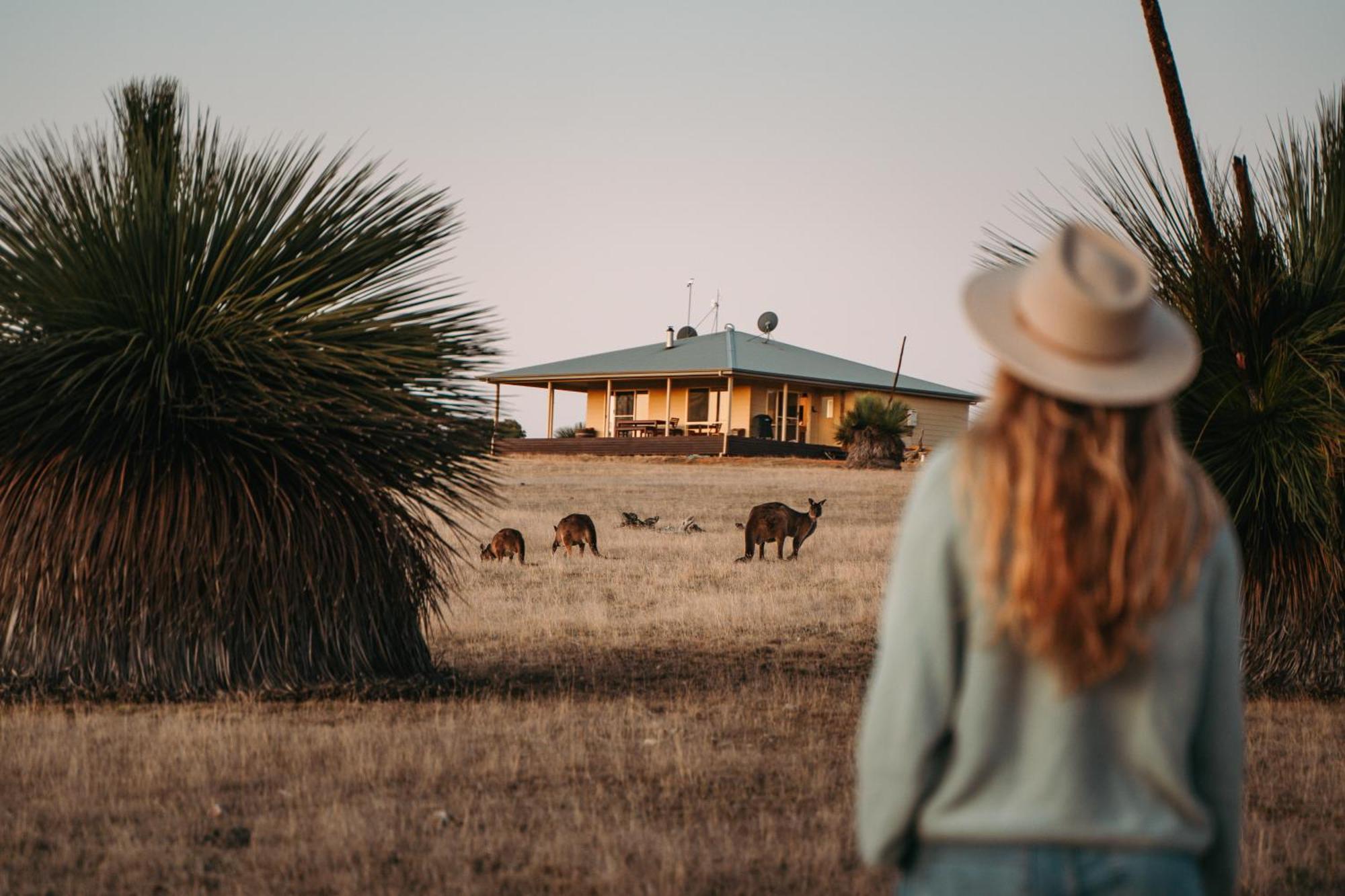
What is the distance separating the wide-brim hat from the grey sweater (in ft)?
0.58

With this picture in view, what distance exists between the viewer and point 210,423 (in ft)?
24.3

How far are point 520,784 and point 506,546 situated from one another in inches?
387

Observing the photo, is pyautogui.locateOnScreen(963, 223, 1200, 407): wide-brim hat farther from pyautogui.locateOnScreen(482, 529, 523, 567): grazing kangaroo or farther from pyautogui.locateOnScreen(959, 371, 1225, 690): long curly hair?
pyautogui.locateOnScreen(482, 529, 523, 567): grazing kangaroo

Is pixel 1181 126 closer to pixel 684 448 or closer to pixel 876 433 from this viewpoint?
pixel 876 433

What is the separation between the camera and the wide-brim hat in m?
1.98

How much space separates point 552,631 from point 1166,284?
4.92 m

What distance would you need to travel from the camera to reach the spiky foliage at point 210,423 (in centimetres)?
720

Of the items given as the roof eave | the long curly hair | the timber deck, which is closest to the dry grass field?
the long curly hair

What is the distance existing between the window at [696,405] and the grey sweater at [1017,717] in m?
39.8

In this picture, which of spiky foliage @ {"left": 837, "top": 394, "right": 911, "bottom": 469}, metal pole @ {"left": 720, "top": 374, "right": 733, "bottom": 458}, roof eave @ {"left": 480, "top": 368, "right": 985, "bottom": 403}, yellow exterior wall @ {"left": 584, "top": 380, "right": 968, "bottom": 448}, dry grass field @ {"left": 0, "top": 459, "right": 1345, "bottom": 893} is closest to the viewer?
dry grass field @ {"left": 0, "top": 459, "right": 1345, "bottom": 893}

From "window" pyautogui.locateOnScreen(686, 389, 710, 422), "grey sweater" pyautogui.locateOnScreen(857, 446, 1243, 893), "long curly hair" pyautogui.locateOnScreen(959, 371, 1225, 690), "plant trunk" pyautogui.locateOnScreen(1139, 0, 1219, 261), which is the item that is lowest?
"grey sweater" pyautogui.locateOnScreen(857, 446, 1243, 893)

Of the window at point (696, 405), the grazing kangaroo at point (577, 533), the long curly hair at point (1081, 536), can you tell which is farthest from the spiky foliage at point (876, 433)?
the long curly hair at point (1081, 536)

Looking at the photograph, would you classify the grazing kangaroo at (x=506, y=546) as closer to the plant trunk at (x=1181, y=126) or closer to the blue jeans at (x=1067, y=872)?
the plant trunk at (x=1181, y=126)

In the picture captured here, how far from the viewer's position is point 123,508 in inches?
285
